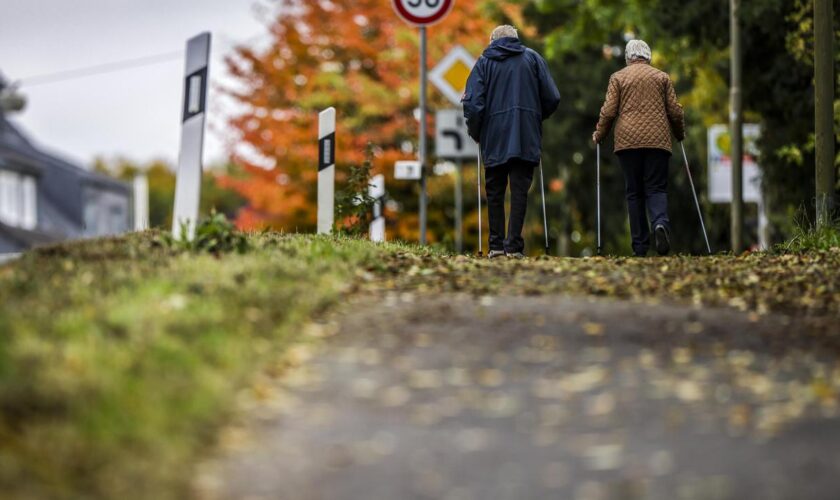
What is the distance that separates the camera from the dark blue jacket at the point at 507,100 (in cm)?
1248

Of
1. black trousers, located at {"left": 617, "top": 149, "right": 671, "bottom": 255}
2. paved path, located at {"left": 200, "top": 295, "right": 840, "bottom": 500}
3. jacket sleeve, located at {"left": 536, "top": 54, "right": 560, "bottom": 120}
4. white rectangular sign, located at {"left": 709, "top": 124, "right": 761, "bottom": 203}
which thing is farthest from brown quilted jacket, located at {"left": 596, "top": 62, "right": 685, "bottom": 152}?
white rectangular sign, located at {"left": 709, "top": 124, "right": 761, "bottom": 203}

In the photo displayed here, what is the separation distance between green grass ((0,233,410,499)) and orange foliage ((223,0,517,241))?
21.9 m

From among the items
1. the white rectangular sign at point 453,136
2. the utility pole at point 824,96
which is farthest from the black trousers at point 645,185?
the white rectangular sign at point 453,136

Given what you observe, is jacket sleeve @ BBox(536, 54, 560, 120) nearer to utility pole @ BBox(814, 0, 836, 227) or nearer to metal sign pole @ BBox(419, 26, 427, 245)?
utility pole @ BBox(814, 0, 836, 227)

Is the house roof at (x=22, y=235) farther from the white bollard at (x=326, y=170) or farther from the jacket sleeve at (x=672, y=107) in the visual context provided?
the jacket sleeve at (x=672, y=107)

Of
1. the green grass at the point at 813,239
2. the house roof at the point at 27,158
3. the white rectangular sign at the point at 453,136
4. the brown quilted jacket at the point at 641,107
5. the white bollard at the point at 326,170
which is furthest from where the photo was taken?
the house roof at the point at 27,158

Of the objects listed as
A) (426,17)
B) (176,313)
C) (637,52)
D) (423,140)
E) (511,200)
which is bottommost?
(176,313)

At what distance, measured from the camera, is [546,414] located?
568cm

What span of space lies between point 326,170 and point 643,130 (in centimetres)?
293

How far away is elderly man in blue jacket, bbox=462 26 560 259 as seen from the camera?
492 inches

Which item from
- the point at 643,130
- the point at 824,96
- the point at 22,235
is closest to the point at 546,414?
the point at 643,130

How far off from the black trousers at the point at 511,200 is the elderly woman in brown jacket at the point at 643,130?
745mm

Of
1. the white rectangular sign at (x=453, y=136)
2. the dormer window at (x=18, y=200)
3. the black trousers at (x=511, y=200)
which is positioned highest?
the dormer window at (x=18, y=200)

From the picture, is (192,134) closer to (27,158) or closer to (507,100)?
(507,100)
